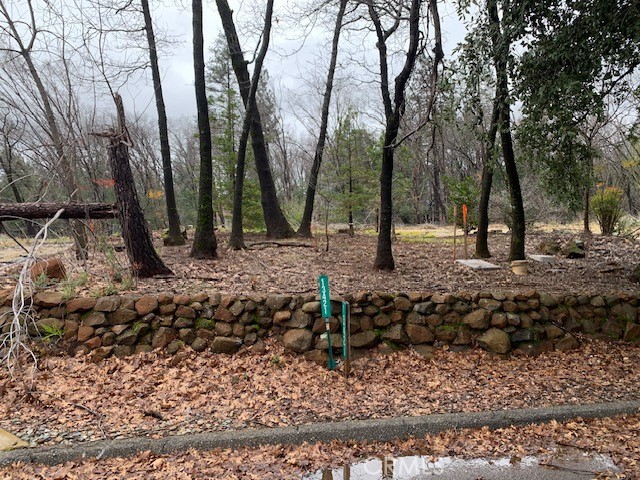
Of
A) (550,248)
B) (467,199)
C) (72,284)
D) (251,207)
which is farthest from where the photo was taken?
(251,207)

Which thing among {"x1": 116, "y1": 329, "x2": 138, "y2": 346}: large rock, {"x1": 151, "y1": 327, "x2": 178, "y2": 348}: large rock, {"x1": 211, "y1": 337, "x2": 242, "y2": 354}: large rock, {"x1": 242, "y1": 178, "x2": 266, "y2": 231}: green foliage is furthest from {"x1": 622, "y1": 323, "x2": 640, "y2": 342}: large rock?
{"x1": 242, "y1": 178, "x2": 266, "y2": 231}: green foliage

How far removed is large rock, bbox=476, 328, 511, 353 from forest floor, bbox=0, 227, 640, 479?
0.11 m

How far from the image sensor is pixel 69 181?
6410 millimetres

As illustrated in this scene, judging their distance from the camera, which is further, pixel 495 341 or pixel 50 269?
pixel 50 269

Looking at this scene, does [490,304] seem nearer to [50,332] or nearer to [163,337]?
[163,337]

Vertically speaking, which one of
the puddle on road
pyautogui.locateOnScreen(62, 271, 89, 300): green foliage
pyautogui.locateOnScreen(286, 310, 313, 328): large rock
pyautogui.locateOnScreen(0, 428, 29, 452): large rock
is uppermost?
pyautogui.locateOnScreen(62, 271, 89, 300): green foliage

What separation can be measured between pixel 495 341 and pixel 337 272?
256 centimetres

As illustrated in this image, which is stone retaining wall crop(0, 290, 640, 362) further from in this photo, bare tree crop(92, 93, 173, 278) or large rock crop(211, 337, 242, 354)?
bare tree crop(92, 93, 173, 278)

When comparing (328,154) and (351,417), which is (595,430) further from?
(328,154)

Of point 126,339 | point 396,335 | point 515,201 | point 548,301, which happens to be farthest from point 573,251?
point 126,339

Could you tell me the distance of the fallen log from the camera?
494cm

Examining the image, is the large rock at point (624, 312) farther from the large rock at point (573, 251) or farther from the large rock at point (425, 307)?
the large rock at point (573, 251)

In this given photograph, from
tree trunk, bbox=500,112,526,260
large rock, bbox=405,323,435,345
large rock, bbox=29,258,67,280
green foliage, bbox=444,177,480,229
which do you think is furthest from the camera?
green foliage, bbox=444,177,480,229

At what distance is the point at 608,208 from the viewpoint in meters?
10.3
